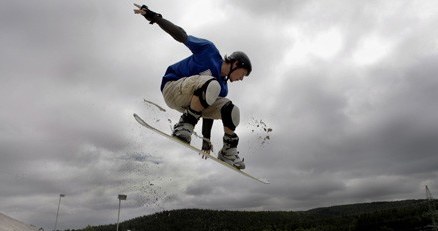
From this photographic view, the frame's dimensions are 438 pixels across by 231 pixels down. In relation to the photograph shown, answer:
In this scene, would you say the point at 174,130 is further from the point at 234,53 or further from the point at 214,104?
the point at 234,53

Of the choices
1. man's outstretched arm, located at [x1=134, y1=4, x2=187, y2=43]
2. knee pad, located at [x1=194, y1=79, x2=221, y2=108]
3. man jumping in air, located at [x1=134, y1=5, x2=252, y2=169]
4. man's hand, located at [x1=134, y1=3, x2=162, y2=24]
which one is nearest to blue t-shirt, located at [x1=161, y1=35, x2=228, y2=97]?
man jumping in air, located at [x1=134, y1=5, x2=252, y2=169]

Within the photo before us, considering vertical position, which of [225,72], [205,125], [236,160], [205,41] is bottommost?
[236,160]

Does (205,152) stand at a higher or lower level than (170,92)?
lower

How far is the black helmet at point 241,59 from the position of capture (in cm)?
695

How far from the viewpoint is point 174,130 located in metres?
7.34

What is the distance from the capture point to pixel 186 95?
22.6 feet

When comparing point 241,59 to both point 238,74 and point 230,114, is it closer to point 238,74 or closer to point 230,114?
point 238,74

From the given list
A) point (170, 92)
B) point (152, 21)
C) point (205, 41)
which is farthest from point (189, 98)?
point (152, 21)

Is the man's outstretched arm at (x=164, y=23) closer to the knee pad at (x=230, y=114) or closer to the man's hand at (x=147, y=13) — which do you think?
the man's hand at (x=147, y=13)

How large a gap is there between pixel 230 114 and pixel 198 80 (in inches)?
39.1

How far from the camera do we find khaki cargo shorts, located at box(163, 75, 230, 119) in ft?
21.8

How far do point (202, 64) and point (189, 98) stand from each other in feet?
2.16

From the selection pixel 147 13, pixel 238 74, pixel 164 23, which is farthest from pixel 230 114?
pixel 147 13

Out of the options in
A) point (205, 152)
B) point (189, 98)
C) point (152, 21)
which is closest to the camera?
point (152, 21)
